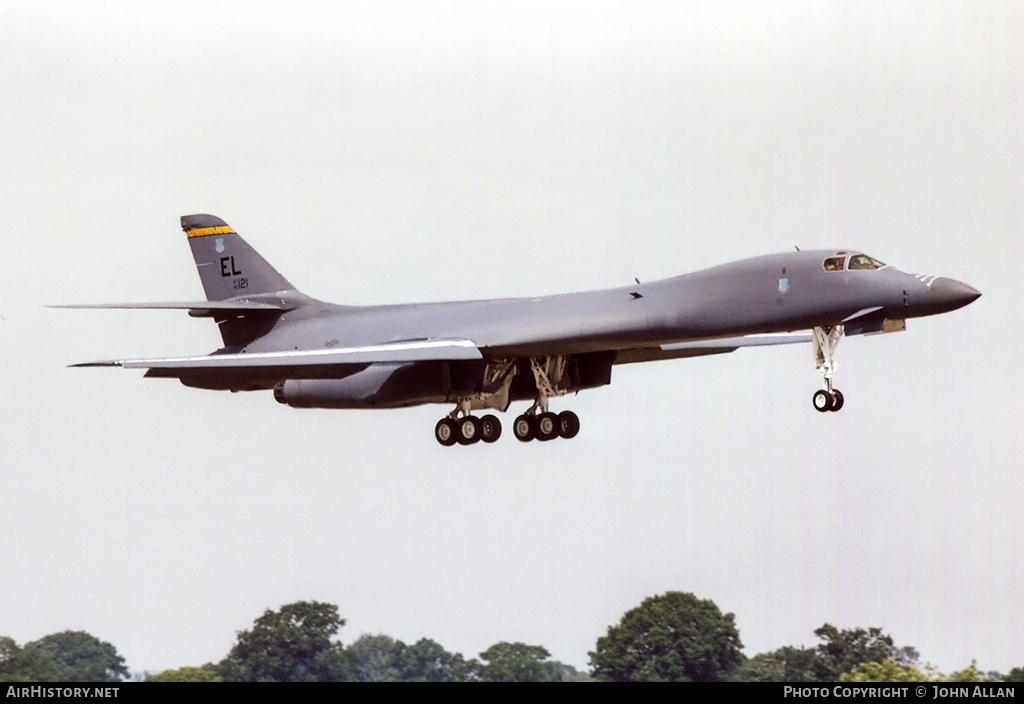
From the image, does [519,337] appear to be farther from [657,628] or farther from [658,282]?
[657,628]

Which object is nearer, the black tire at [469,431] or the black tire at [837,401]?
the black tire at [837,401]

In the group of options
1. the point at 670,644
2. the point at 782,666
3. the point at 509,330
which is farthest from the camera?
the point at 782,666

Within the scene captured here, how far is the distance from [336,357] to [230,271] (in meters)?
6.43

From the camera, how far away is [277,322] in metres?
43.5

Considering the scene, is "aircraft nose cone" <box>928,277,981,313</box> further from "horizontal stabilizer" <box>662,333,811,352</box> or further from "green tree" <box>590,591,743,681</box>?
"green tree" <box>590,591,743,681</box>

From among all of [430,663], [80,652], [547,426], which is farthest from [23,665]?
[547,426]

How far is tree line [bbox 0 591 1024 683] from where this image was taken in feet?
180

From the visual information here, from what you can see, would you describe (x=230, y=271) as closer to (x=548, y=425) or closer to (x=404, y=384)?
(x=404, y=384)

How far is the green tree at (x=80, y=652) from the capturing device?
192 feet

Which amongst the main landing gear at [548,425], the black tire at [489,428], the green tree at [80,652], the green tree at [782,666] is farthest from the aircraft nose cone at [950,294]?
the green tree at [80,652]

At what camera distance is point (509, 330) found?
38594 millimetres

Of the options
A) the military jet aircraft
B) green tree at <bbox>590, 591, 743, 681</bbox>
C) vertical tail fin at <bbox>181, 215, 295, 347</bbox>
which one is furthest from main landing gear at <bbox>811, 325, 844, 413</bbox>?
green tree at <bbox>590, 591, 743, 681</bbox>

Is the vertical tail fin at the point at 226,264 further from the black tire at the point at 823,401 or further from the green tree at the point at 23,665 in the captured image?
the black tire at the point at 823,401
